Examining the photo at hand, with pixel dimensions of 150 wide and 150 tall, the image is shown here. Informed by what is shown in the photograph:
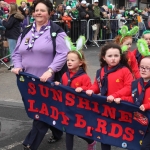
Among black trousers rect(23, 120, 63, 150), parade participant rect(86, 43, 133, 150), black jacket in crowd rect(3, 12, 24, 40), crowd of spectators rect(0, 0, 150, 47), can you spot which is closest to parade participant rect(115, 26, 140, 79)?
parade participant rect(86, 43, 133, 150)

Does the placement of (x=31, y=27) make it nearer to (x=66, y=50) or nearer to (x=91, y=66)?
(x=66, y=50)

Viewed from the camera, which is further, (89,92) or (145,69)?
(89,92)

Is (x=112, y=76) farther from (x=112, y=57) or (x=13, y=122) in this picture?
(x=13, y=122)

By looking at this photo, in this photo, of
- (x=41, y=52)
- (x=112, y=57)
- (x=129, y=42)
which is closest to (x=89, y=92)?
(x=112, y=57)

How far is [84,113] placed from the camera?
4008mm

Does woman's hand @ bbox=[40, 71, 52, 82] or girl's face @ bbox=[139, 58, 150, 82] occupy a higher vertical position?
girl's face @ bbox=[139, 58, 150, 82]

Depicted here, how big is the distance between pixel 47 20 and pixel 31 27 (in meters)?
0.24

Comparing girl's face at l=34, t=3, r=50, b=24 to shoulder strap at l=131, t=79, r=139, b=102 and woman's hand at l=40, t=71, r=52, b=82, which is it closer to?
woman's hand at l=40, t=71, r=52, b=82

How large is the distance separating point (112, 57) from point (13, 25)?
6468mm

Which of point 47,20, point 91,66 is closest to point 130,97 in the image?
point 47,20

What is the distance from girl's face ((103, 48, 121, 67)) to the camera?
3970mm

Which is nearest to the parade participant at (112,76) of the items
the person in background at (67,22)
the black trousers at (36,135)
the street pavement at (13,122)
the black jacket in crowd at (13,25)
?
the black trousers at (36,135)

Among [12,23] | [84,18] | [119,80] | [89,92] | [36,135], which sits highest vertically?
[12,23]

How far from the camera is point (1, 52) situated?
11094 mm
